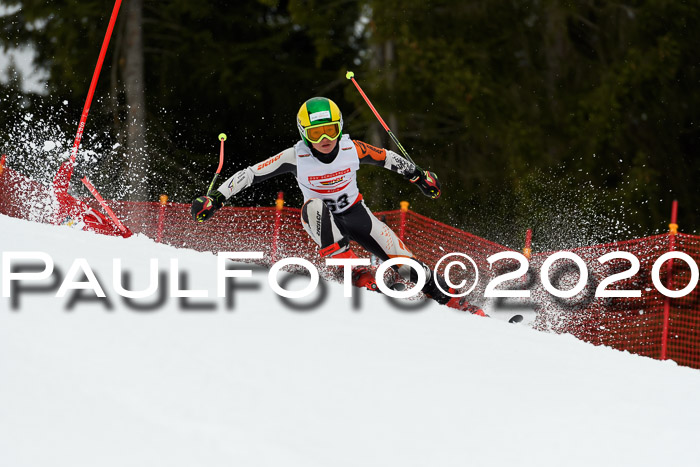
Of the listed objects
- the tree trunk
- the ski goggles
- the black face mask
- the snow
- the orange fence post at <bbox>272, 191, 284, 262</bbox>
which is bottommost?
the snow

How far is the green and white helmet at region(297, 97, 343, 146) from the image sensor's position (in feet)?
21.4

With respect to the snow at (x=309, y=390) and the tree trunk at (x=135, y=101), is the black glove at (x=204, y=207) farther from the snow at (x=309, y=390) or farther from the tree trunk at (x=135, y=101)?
the tree trunk at (x=135, y=101)

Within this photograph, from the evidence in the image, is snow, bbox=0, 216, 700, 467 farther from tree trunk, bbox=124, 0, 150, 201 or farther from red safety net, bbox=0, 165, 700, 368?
tree trunk, bbox=124, 0, 150, 201

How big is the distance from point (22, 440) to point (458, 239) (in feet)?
23.8

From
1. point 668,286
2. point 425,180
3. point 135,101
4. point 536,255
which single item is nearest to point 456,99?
point 536,255

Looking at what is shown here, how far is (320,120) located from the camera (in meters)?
6.52

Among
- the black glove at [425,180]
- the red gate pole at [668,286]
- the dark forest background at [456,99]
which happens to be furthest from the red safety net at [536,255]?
the dark forest background at [456,99]

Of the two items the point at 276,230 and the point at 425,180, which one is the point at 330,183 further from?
the point at 276,230

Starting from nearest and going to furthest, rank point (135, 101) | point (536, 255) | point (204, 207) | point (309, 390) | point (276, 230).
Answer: point (309, 390)
point (204, 207)
point (536, 255)
point (276, 230)
point (135, 101)

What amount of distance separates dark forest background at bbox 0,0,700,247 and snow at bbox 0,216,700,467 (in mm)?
8214

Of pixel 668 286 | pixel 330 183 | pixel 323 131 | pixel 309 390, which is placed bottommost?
pixel 309 390

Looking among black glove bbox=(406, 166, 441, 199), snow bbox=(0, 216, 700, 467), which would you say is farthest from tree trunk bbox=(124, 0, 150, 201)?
black glove bbox=(406, 166, 441, 199)

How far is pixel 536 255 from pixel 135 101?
8546 mm

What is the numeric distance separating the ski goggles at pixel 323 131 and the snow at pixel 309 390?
1.16 meters
